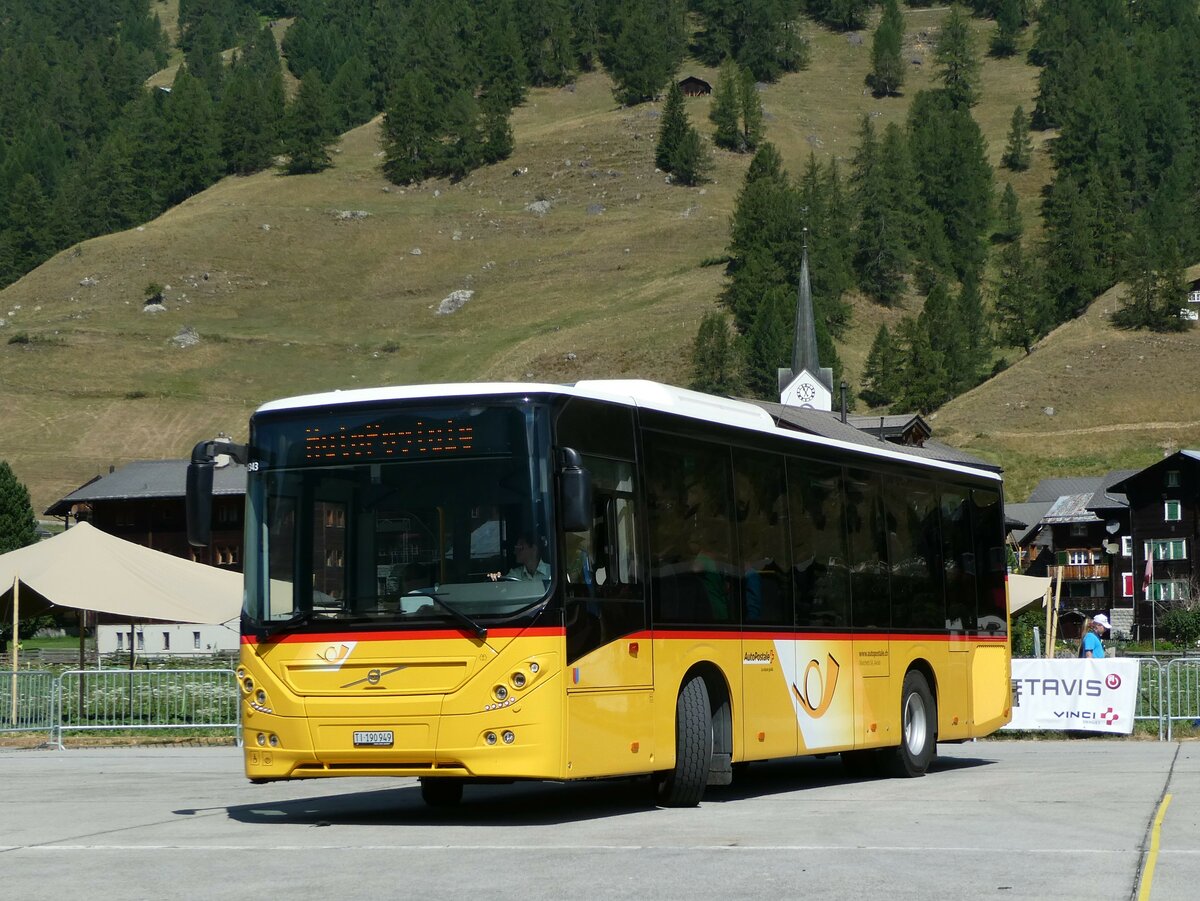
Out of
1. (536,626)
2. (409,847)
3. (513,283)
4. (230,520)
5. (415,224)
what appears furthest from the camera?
(415,224)

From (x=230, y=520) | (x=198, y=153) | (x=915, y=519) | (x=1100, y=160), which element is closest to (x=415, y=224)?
(x=198, y=153)

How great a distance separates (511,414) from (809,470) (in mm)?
4091

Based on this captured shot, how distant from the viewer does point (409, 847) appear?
444 inches

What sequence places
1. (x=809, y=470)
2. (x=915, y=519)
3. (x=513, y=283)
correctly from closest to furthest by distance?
1. (x=809, y=470)
2. (x=915, y=519)
3. (x=513, y=283)

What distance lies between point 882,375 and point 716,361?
12323mm

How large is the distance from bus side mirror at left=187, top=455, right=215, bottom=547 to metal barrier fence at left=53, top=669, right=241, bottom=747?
1401cm

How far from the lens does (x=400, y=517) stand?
12.6 m

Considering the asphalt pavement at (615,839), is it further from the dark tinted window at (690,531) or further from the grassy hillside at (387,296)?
the grassy hillside at (387,296)

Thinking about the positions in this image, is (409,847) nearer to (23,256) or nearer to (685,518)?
(685,518)

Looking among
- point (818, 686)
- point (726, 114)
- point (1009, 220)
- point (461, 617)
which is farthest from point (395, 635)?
point (726, 114)

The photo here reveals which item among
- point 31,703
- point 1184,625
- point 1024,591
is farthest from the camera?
point 1184,625

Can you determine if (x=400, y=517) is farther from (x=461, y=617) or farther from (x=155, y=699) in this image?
(x=155, y=699)

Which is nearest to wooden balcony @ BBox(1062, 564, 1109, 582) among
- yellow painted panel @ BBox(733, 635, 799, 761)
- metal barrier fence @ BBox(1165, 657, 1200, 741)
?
metal barrier fence @ BBox(1165, 657, 1200, 741)

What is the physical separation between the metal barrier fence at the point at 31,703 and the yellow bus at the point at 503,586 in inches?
519
